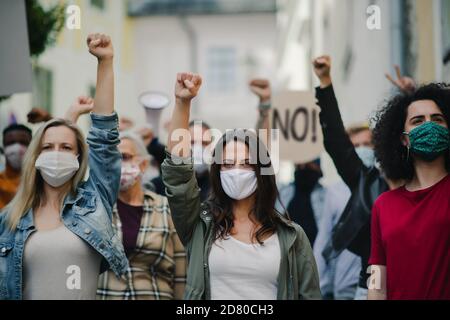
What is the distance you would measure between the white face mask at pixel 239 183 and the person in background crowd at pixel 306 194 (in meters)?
1.64

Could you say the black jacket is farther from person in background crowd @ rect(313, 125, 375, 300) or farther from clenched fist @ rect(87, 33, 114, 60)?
clenched fist @ rect(87, 33, 114, 60)

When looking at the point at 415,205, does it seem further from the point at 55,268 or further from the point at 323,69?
the point at 55,268

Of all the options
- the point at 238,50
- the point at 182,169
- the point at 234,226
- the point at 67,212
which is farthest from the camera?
the point at 238,50

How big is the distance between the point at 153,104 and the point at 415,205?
2536mm

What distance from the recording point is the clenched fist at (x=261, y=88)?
224 inches

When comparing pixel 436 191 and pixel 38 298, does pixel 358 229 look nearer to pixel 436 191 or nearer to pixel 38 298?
pixel 436 191

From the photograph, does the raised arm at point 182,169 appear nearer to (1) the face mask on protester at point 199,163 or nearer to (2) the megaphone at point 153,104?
(1) the face mask on protester at point 199,163

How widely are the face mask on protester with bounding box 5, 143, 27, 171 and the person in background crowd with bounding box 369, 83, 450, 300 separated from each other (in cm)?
241

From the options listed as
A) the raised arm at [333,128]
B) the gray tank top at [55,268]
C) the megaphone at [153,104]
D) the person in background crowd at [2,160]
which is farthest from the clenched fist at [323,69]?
the person in background crowd at [2,160]

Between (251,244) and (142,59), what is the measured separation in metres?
21.1

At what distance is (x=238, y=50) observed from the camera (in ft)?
94.2

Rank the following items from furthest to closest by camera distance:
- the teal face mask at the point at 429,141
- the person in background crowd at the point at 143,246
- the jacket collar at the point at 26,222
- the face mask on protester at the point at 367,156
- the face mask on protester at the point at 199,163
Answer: the face mask on protester at the point at 199,163, the face mask on protester at the point at 367,156, the person in background crowd at the point at 143,246, the jacket collar at the point at 26,222, the teal face mask at the point at 429,141

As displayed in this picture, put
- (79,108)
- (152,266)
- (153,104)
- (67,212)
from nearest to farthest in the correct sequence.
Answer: (67,212)
(79,108)
(152,266)
(153,104)

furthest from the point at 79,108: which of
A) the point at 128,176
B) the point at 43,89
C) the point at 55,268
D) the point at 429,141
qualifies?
the point at 43,89
